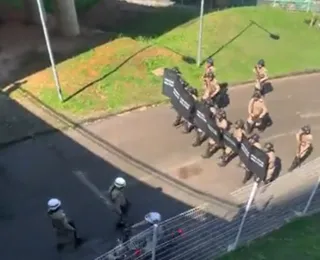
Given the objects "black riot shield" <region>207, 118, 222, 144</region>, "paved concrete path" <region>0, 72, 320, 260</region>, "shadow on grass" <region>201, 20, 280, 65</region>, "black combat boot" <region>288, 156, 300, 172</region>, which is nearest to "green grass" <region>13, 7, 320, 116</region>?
"shadow on grass" <region>201, 20, 280, 65</region>

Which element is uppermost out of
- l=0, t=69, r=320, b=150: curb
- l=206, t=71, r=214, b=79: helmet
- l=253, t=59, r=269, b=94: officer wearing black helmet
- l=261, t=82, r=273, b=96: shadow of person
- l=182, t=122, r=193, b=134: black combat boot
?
l=206, t=71, r=214, b=79: helmet

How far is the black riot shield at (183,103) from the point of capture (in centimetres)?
1442

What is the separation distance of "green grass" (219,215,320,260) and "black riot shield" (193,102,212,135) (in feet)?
11.2

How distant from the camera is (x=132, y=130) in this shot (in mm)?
15570

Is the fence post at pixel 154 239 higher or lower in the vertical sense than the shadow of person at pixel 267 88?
higher

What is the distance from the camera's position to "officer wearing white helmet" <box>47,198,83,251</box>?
34.9 feet

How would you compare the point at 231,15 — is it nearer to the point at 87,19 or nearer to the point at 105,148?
the point at 87,19

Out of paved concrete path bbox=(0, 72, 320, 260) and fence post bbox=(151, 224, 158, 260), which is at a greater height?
fence post bbox=(151, 224, 158, 260)

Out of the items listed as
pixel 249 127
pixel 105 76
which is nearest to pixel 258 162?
pixel 249 127

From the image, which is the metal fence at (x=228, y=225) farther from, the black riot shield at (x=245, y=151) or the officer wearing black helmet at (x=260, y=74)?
the officer wearing black helmet at (x=260, y=74)

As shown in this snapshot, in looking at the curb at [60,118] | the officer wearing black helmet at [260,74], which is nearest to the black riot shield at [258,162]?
the officer wearing black helmet at [260,74]

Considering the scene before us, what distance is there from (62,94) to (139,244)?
8.32 metres

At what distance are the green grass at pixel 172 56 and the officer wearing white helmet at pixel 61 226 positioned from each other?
5.46 m

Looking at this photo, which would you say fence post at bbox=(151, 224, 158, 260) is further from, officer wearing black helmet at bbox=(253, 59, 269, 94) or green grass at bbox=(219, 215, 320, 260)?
officer wearing black helmet at bbox=(253, 59, 269, 94)
